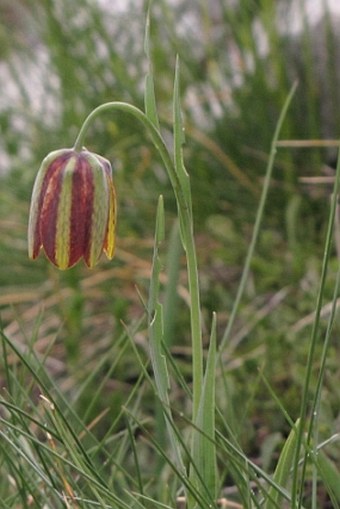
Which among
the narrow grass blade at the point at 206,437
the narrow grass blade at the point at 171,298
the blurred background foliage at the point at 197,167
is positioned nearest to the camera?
the narrow grass blade at the point at 206,437

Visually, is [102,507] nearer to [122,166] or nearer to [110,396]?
[110,396]

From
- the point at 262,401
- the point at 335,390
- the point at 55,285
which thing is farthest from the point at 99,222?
the point at 55,285


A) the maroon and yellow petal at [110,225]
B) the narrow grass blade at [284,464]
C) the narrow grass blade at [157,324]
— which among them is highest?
the maroon and yellow petal at [110,225]

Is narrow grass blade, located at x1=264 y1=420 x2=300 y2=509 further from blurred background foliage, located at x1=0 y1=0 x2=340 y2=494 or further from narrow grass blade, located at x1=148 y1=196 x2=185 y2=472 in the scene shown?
blurred background foliage, located at x1=0 y1=0 x2=340 y2=494

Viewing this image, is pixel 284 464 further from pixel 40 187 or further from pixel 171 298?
pixel 171 298

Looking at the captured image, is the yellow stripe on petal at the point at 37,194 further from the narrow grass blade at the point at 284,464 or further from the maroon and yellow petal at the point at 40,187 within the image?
the narrow grass blade at the point at 284,464

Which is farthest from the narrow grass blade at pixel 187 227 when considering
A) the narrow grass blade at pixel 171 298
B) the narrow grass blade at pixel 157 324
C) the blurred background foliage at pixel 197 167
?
the blurred background foliage at pixel 197 167

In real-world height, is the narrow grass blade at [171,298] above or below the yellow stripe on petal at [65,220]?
below

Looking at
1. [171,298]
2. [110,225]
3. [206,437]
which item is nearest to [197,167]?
[171,298]
